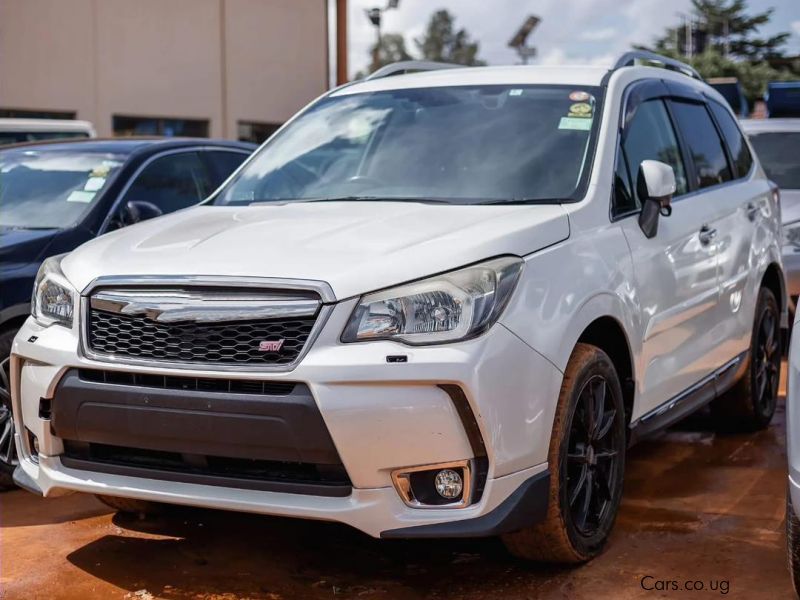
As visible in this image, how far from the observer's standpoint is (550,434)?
3.71 meters

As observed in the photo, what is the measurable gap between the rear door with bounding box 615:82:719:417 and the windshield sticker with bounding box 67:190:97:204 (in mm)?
2747

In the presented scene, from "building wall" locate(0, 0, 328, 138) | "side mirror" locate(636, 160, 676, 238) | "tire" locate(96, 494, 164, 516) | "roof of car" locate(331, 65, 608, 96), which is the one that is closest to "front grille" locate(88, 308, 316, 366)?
"tire" locate(96, 494, 164, 516)

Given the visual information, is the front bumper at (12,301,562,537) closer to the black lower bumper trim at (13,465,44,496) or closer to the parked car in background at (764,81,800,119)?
the black lower bumper trim at (13,465,44,496)

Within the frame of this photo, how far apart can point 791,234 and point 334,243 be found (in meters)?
5.72

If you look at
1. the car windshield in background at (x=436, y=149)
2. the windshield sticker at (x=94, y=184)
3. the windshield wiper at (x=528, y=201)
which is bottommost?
the windshield sticker at (x=94, y=184)

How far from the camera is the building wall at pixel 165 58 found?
18.9 metres

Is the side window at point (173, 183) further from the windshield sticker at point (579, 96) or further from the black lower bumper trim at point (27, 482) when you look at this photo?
the windshield sticker at point (579, 96)

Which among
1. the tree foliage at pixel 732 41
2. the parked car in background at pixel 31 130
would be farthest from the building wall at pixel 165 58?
the tree foliage at pixel 732 41

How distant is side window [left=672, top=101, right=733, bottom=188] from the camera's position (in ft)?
18.1

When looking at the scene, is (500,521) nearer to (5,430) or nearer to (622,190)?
(622,190)

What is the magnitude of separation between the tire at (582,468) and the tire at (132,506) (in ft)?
5.15

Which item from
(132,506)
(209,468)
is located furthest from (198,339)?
(132,506)

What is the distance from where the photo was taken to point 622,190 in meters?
4.56

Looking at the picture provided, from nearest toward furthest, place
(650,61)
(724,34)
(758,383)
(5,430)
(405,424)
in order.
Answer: (405,424)
(5,430)
(650,61)
(758,383)
(724,34)
